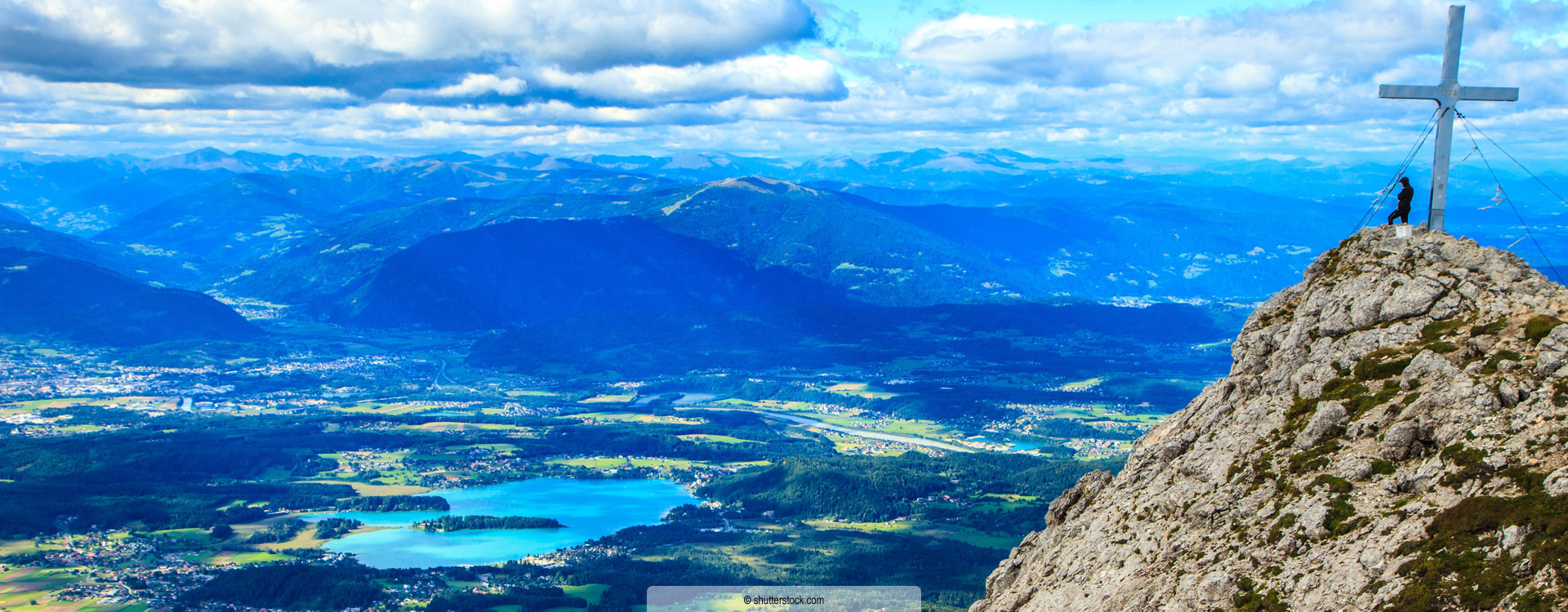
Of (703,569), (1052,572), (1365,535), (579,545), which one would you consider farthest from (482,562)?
(1365,535)

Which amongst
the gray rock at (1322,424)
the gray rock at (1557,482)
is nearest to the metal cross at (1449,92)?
the gray rock at (1322,424)

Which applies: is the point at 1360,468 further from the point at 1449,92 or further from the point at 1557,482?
the point at 1449,92

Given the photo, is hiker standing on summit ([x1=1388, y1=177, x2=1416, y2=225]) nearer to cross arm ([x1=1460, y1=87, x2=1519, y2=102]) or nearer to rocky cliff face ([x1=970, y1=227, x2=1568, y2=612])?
rocky cliff face ([x1=970, y1=227, x2=1568, y2=612])

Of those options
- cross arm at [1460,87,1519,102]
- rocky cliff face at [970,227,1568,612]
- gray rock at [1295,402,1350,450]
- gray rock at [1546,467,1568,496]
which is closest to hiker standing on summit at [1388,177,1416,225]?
rocky cliff face at [970,227,1568,612]

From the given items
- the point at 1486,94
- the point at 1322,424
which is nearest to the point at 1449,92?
the point at 1486,94

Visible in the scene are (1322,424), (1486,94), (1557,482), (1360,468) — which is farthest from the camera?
(1486,94)

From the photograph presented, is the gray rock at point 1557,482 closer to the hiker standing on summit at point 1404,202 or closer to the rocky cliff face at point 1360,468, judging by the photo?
the rocky cliff face at point 1360,468

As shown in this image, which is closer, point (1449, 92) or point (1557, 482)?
point (1557, 482)
